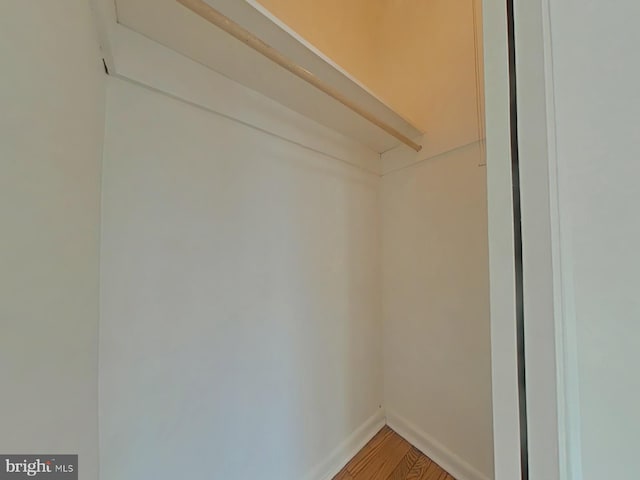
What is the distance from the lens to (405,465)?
1.37 metres

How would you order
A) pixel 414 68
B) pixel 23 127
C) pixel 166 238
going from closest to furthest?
pixel 23 127 < pixel 166 238 < pixel 414 68

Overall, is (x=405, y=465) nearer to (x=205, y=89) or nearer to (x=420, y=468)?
(x=420, y=468)

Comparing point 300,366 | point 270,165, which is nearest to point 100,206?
point 270,165

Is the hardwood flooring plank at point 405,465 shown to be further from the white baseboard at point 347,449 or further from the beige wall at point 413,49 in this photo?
the beige wall at point 413,49

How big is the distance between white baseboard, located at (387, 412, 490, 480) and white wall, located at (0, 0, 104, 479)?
1599 millimetres

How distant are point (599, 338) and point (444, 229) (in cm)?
109

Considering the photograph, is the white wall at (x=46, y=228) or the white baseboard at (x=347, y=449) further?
the white baseboard at (x=347, y=449)

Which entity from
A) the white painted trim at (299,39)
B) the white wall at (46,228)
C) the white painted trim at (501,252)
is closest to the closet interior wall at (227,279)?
the white wall at (46,228)

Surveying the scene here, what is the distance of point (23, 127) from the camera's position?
1.04ft

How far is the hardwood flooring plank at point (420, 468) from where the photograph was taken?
1301 millimetres

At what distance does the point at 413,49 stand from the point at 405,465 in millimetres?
Result: 2543

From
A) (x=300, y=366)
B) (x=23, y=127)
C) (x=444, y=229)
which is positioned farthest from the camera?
(x=444, y=229)

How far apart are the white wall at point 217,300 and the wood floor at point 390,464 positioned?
0.16 meters

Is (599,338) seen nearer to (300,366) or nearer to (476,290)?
(476,290)
